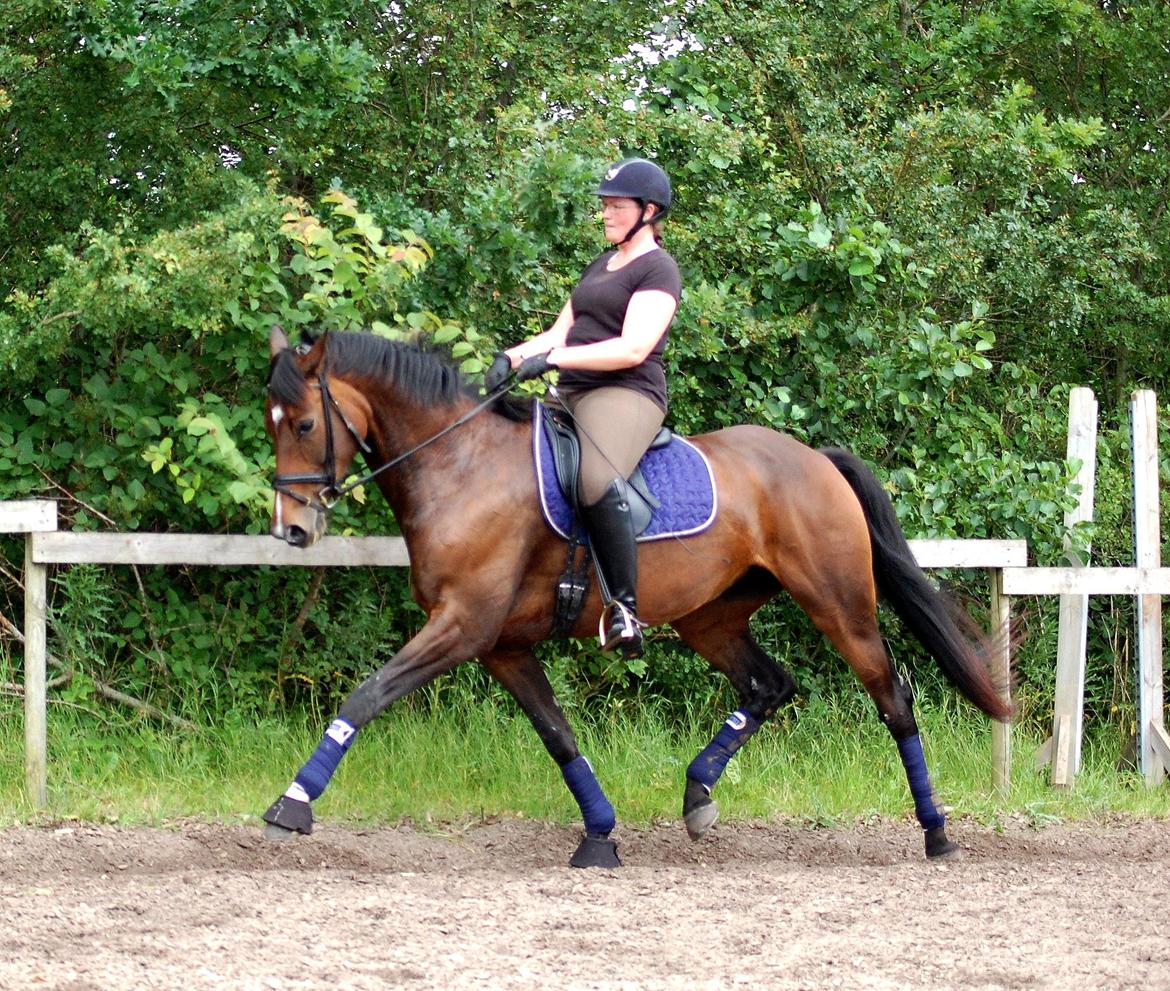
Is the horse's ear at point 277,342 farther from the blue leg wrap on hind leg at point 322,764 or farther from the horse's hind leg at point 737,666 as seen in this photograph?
the horse's hind leg at point 737,666

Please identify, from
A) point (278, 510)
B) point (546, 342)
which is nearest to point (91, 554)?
point (278, 510)

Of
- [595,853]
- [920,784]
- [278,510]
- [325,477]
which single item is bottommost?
[595,853]

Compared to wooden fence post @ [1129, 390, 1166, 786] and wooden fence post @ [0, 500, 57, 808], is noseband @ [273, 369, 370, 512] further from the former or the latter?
wooden fence post @ [1129, 390, 1166, 786]

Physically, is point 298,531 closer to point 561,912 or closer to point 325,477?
point 325,477

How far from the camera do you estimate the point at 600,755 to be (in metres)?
7.31

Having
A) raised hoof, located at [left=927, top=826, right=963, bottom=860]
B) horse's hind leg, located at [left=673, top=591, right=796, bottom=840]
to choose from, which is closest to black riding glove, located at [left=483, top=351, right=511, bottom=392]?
horse's hind leg, located at [left=673, top=591, right=796, bottom=840]

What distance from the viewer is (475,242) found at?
7.00 m

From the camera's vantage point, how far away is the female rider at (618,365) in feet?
18.6

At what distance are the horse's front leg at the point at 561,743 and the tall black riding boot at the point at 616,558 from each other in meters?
0.44

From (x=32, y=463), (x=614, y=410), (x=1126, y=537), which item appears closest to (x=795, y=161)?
(x=1126, y=537)

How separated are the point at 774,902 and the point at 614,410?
2.06 meters

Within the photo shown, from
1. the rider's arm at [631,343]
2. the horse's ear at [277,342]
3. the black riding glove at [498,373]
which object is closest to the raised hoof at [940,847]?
the rider's arm at [631,343]

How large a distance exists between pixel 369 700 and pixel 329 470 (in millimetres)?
899

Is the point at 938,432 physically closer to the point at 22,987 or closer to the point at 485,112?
the point at 485,112
